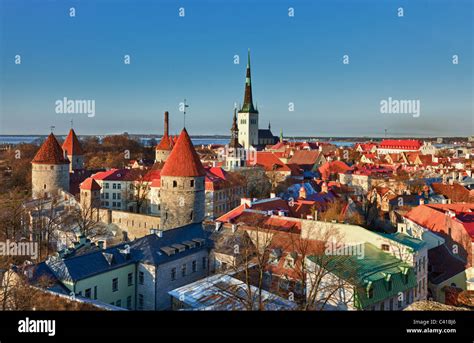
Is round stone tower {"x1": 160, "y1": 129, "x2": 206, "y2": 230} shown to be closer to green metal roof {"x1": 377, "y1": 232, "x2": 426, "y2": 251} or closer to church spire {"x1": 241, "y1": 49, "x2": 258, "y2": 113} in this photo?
green metal roof {"x1": 377, "y1": 232, "x2": 426, "y2": 251}

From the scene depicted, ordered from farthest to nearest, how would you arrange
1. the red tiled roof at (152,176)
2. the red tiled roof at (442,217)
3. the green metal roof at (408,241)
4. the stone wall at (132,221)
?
the red tiled roof at (152,176), the stone wall at (132,221), the red tiled roof at (442,217), the green metal roof at (408,241)

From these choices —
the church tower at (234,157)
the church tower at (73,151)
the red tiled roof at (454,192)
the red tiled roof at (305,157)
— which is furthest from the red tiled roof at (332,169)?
the church tower at (73,151)

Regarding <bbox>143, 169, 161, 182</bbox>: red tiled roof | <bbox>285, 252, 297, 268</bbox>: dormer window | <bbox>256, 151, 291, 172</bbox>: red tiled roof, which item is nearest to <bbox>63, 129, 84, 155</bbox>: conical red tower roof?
<bbox>143, 169, 161, 182</bbox>: red tiled roof

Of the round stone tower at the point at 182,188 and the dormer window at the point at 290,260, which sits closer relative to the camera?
the dormer window at the point at 290,260

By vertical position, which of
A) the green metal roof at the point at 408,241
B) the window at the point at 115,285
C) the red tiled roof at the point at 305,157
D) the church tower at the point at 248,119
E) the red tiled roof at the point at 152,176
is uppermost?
the church tower at the point at 248,119

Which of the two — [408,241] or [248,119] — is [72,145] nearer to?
[408,241]

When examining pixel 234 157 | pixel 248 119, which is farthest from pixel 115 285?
pixel 248 119

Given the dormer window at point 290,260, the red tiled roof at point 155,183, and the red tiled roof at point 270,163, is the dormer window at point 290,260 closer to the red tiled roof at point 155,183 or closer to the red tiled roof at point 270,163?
the red tiled roof at point 155,183
